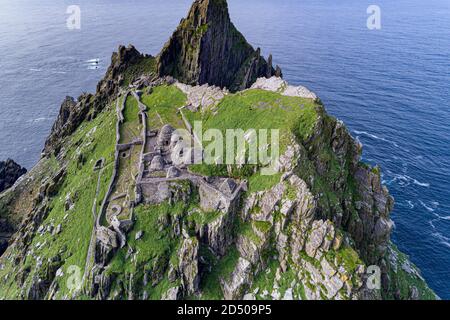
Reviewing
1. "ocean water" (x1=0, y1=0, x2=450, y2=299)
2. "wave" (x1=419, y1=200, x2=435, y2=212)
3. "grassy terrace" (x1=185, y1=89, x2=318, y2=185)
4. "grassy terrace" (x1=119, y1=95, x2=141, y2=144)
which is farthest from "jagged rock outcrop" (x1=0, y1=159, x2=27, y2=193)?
"wave" (x1=419, y1=200, x2=435, y2=212)

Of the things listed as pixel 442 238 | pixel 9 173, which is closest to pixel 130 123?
pixel 9 173

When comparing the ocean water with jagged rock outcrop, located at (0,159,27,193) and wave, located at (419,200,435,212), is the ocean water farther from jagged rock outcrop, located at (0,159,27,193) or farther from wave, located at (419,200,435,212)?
jagged rock outcrop, located at (0,159,27,193)

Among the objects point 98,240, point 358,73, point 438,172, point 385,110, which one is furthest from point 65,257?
point 358,73

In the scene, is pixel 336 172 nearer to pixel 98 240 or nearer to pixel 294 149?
pixel 294 149

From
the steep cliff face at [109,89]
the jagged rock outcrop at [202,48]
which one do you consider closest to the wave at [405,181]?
the jagged rock outcrop at [202,48]

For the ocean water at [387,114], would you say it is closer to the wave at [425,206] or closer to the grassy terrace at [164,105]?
the wave at [425,206]

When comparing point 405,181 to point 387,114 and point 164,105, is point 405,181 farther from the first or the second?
point 164,105

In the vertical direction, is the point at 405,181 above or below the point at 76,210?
below
